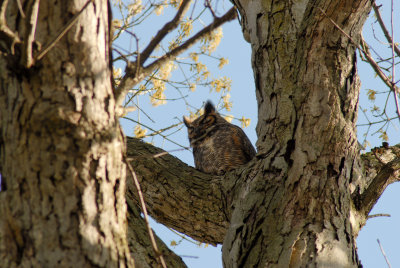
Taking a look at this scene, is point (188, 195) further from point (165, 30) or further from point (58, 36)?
point (58, 36)

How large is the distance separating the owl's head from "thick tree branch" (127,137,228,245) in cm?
148

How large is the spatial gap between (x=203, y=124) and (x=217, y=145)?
0.56m

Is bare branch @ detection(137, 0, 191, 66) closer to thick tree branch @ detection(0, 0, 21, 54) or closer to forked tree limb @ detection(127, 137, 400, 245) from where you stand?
thick tree branch @ detection(0, 0, 21, 54)

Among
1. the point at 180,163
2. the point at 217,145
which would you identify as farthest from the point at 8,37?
the point at 217,145

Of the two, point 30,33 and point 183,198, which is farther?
point 183,198

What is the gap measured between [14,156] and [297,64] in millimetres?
1728

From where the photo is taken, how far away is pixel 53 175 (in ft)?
5.09

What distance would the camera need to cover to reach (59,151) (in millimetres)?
1565

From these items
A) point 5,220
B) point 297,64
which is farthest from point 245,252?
point 5,220

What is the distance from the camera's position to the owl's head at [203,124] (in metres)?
4.96

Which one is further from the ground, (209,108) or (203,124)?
(209,108)

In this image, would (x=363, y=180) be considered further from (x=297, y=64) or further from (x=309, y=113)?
(x=297, y=64)

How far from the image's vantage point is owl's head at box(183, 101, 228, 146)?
4956 millimetres

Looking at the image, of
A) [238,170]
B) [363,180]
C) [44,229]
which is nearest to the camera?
[44,229]
